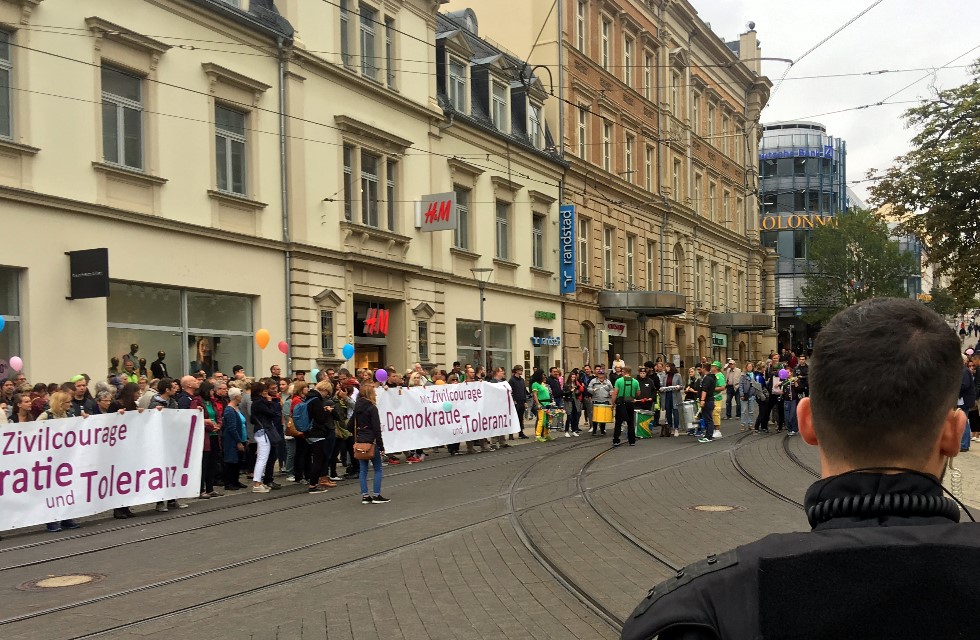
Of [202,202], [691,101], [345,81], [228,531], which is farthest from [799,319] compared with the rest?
[228,531]

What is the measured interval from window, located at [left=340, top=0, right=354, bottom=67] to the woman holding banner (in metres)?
14.7

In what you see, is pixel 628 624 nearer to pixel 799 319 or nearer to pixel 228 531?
pixel 228 531

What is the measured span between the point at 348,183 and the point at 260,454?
12.2 meters

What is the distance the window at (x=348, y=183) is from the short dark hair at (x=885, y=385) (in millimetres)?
25075

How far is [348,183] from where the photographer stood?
87.6 feet

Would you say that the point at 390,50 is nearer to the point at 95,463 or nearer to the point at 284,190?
the point at 284,190

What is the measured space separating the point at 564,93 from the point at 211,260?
65.9 feet

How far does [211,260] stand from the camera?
22062 millimetres

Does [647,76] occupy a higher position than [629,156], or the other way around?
[647,76]

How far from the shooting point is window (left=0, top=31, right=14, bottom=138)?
17.6m

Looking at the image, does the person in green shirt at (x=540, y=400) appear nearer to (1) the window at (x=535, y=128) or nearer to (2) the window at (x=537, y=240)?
(2) the window at (x=537, y=240)

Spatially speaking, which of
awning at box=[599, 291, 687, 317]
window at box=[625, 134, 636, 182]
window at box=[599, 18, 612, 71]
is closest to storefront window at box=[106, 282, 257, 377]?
awning at box=[599, 291, 687, 317]

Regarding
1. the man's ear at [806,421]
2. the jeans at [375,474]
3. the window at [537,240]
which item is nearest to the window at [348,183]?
the window at [537,240]

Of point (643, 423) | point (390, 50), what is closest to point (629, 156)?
point (390, 50)
